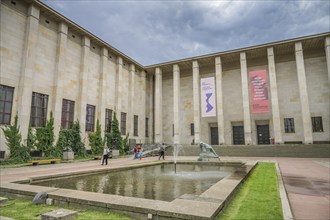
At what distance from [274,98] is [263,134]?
573 centimetres

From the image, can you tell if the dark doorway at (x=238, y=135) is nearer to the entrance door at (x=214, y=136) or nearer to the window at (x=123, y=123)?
the entrance door at (x=214, y=136)

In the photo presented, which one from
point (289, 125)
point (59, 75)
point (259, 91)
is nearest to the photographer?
point (59, 75)

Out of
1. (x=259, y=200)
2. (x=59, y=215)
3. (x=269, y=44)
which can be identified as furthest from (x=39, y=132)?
(x=269, y=44)

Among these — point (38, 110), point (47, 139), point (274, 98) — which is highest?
point (274, 98)

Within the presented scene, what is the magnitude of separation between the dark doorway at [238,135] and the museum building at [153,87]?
14cm

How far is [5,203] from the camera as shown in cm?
505

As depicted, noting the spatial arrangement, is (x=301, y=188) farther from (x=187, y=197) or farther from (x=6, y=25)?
(x=6, y=25)

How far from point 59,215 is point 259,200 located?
411cm

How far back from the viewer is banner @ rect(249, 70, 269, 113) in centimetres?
2708

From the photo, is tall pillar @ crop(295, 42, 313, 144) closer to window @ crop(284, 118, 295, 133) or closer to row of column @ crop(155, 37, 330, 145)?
row of column @ crop(155, 37, 330, 145)

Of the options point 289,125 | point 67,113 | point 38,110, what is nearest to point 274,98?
point 289,125

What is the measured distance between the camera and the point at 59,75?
21.6 metres

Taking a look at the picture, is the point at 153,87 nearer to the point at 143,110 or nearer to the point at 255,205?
the point at 143,110

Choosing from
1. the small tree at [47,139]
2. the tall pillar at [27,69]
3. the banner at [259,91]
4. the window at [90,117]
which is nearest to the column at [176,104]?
the banner at [259,91]
